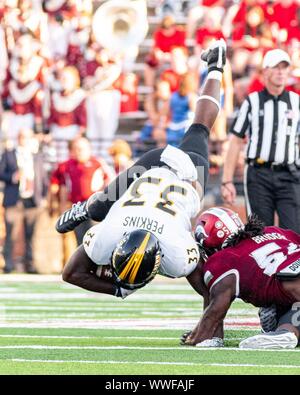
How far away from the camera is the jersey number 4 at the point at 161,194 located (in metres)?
6.62

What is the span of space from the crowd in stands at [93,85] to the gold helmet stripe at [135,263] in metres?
6.81

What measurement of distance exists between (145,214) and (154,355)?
95 cm

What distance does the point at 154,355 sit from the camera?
5.81 m

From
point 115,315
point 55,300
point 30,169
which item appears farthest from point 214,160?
point 115,315

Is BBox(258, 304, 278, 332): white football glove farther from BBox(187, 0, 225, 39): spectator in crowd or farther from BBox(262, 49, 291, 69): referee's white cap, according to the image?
BBox(187, 0, 225, 39): spectator in crowd

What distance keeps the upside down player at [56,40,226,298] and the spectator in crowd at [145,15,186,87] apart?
749cm

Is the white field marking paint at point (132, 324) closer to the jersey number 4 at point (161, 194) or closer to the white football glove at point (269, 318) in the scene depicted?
the white football glove at point (269, 318)

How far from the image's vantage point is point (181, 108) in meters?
13.9

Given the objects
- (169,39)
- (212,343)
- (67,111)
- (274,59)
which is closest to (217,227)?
(212,343)

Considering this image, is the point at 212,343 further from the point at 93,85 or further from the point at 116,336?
the point at 93,85

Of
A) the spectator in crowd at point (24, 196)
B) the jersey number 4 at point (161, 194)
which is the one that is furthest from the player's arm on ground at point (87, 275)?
the spectator in crowd at point (24, 196)

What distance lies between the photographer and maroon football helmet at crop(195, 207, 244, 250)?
6.50 meters

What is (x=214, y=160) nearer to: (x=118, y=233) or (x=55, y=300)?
(x=55, y=300)

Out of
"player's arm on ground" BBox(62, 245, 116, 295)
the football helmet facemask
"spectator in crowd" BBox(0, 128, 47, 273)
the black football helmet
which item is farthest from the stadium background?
the black football helmet
